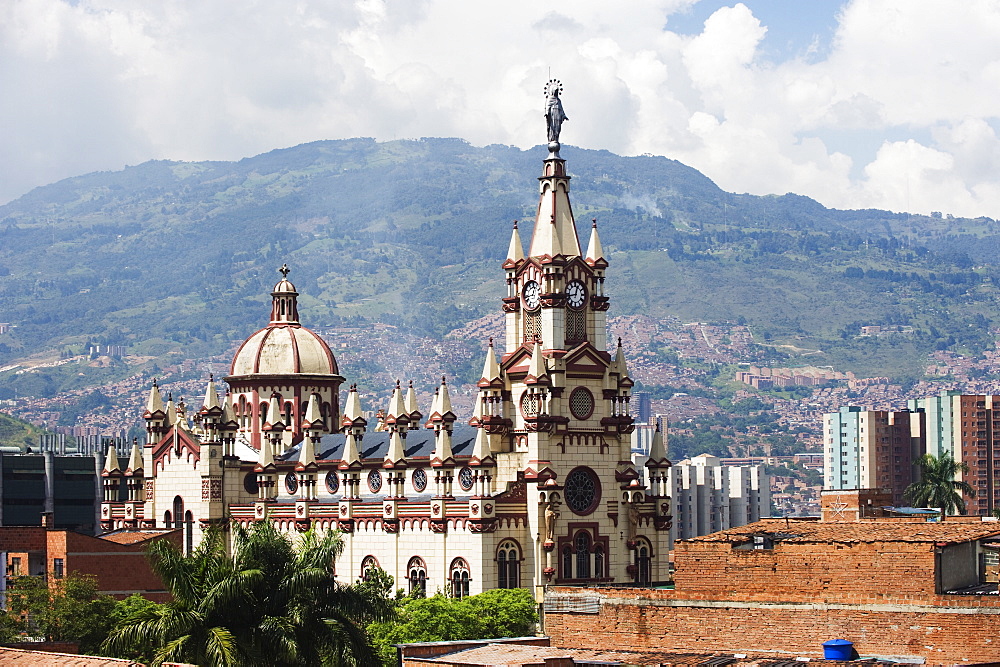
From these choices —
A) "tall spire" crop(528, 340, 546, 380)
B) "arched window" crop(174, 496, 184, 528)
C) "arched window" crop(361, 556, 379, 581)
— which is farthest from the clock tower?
"arched window" crop(174, 496, 184, 528)

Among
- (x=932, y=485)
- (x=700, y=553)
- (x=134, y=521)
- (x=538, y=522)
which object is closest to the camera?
(x=700, y=553)

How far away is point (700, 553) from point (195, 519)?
68.6m

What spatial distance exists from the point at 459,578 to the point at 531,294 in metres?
18.2

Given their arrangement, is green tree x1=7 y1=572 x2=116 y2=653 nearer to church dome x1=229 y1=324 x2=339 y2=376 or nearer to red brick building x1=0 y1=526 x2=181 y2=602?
red brick building x1=0 y1=526 x2=181 y2=602

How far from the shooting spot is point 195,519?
121m

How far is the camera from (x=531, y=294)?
109750mm

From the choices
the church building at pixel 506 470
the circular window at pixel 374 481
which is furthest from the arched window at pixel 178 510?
the circular window at pixel 374 481

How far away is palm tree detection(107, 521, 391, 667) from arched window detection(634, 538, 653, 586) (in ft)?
191

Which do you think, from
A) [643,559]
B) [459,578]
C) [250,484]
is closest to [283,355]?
[250,484]

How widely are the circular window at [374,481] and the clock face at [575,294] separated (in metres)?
16.8

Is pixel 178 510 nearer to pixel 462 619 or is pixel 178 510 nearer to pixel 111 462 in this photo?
pixel 111 462

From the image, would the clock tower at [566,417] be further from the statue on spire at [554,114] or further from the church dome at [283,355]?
the church dome at [283,355]

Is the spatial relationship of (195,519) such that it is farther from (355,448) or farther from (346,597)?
(346,597)

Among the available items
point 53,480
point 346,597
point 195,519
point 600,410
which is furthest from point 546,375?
point 53,480
